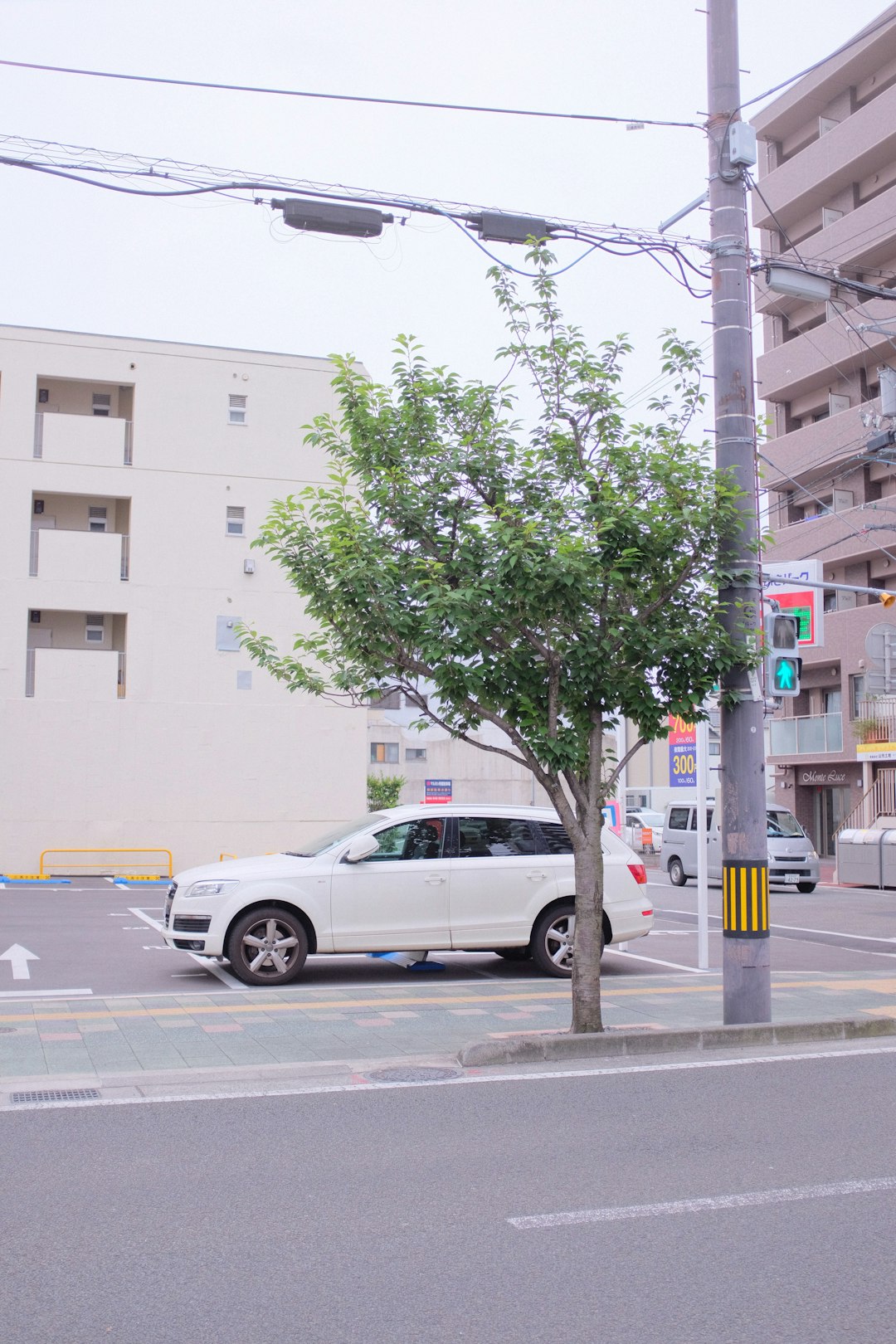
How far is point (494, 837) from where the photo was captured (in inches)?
497

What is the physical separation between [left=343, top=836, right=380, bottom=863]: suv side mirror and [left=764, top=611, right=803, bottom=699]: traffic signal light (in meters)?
4.09

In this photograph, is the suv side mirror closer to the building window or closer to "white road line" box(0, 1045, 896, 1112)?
"white road line" box(0, 1045, 896, 1112)

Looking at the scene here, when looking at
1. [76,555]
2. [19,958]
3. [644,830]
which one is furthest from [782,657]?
[644,830]

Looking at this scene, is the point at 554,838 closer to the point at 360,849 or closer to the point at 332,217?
the point at 360,849

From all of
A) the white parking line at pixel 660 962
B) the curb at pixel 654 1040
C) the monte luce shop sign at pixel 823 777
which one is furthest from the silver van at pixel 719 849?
the curb at pixel 654 1040

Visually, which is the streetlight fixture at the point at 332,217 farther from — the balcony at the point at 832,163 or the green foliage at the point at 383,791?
the green foliage at the point at 383,791

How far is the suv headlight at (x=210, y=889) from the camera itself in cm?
1155

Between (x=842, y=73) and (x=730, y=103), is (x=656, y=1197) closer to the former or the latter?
(x=730, y=103)

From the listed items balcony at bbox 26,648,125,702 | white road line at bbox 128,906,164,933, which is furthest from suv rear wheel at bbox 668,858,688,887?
white road line at bbox 128,906,164,933

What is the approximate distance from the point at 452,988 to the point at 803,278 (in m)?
7.30

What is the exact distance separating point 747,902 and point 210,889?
4.96 meters

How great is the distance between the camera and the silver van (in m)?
27.7

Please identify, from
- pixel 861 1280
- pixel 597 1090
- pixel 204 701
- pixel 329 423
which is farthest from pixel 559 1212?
pixel 204 701

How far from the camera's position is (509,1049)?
8305mm
